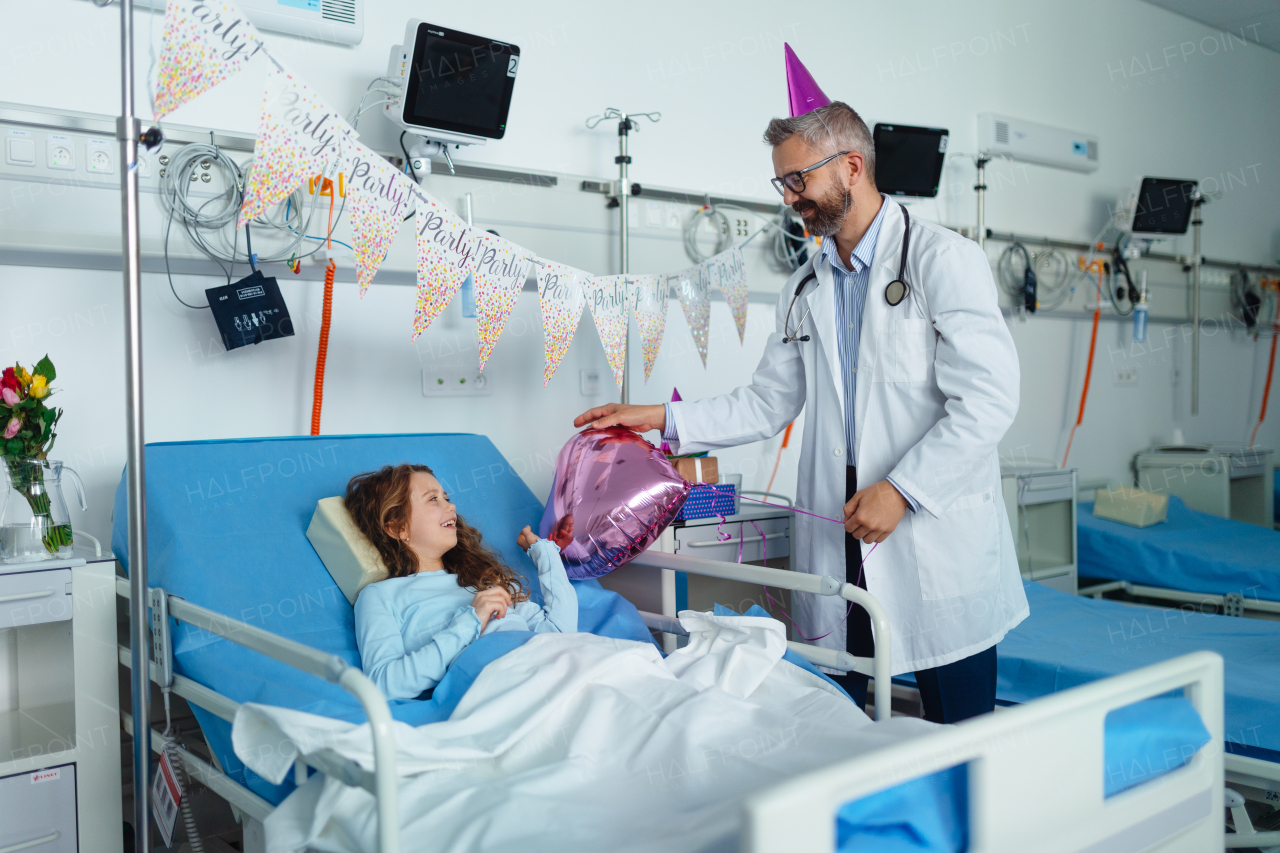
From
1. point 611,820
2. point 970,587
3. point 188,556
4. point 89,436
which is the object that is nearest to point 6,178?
point 89,436

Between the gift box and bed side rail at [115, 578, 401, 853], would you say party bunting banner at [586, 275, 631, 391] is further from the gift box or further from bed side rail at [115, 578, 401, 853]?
bed side rail at [115, 578, 401, 853]

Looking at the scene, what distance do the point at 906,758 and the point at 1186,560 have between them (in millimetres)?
3119

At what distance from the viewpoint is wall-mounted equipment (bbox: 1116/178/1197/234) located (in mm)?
4500

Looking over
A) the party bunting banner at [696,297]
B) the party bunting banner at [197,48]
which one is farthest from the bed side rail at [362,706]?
the party bunting banner at [696,297]

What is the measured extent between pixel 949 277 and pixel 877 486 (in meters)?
0.43

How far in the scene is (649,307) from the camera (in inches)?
98.9

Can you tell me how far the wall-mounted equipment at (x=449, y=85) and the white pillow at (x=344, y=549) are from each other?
1.06 metres

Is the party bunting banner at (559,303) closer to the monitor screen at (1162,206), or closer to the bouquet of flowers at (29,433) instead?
the bouquet of flowers at (29,433)

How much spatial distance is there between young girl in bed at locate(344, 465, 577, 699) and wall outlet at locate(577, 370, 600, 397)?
1012 mm

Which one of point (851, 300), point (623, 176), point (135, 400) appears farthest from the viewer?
point (623, 176)

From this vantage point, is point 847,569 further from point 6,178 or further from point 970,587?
point 6,178

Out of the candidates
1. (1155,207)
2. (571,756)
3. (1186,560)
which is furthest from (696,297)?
(1155,207)

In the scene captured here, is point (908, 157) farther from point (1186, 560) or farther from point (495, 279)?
point (495, 279)

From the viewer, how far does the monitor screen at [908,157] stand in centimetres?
360
